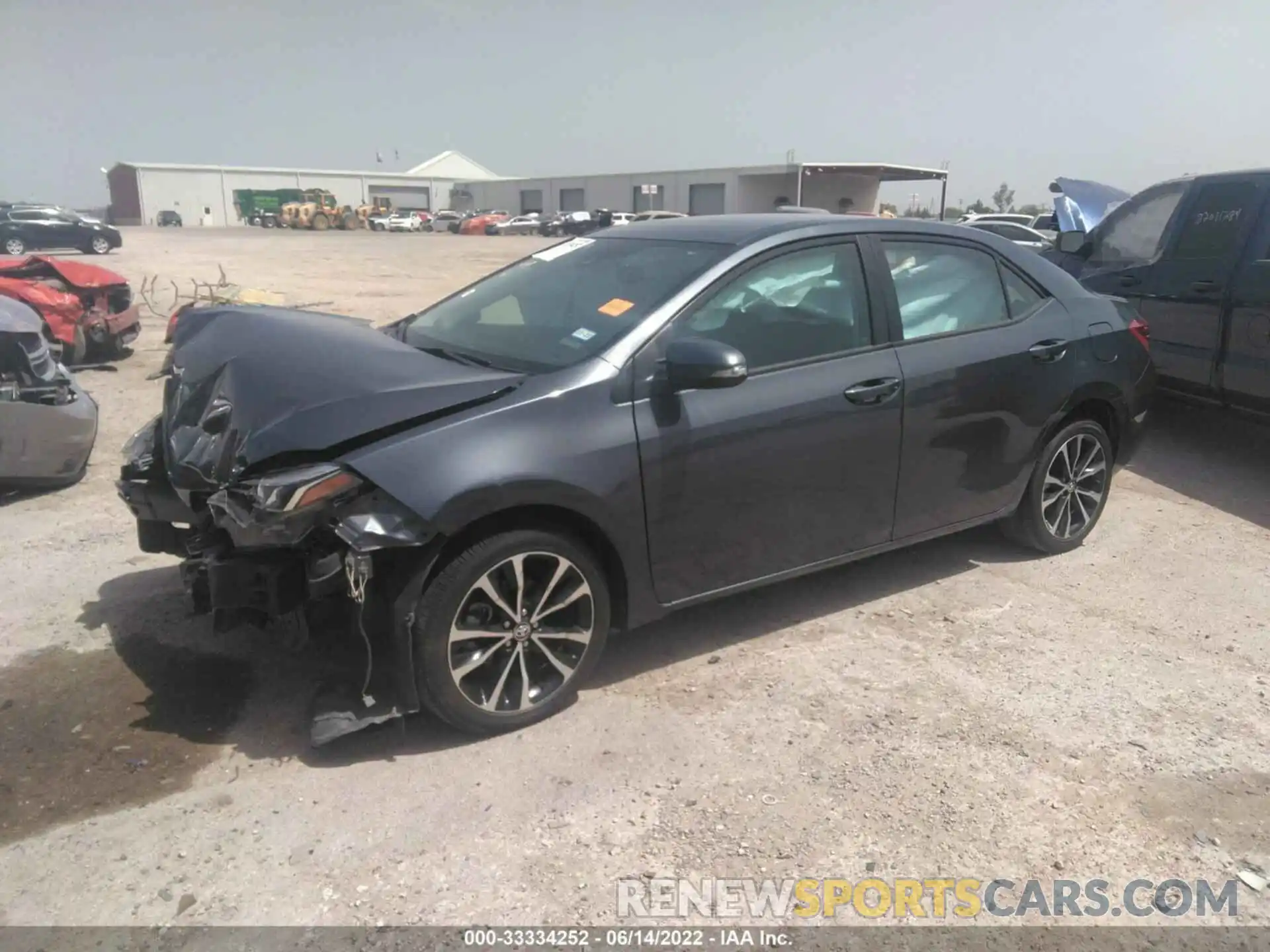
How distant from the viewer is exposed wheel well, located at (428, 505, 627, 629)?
3039 mm

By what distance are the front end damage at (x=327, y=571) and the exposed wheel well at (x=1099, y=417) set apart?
129 inches

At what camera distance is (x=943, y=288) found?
4.32m

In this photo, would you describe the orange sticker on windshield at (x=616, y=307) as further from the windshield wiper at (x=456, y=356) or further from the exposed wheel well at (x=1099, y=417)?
the exposed wheel well at (x=1099, y=417)

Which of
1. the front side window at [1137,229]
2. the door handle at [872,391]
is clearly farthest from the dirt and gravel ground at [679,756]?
the front side window at [1137,229]

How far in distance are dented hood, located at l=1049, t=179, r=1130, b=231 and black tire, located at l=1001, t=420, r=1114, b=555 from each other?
5.74m

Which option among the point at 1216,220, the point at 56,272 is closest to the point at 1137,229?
the point at 1216,220

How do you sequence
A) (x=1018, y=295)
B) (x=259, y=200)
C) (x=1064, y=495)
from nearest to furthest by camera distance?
(x=1018, y=295) < (x=1064, y=495) < (x=259, y=200)

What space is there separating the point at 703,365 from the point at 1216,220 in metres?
5.23

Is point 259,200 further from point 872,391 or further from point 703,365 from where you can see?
point 703,365

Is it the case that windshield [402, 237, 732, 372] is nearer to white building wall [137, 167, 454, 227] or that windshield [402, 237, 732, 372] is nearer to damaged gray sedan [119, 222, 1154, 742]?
damaged gray sedan [119, 222, 1154, 742]

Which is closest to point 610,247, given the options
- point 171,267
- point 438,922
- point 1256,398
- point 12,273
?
point 438,922

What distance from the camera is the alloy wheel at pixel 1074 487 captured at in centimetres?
479

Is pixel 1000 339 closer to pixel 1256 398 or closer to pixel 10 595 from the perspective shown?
pixel 1256 398

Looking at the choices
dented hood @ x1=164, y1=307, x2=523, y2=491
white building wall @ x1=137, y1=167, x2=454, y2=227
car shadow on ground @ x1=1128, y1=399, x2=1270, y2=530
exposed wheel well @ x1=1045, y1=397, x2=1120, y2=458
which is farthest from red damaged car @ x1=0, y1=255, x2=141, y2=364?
white building wall @ x1=137, y1=167, x2=454, y2=227
